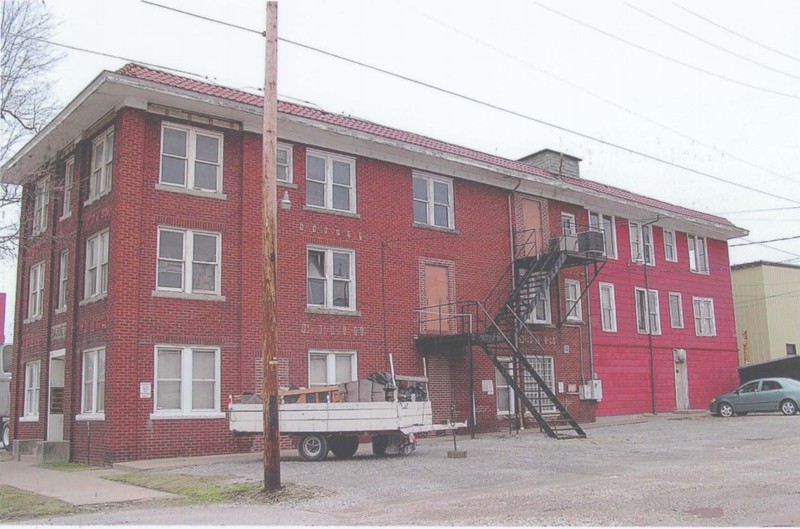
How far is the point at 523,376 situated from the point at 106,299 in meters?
14.4

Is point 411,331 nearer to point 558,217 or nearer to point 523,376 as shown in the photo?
point 523,376

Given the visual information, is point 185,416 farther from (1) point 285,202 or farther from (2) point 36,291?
(2) point 36,291

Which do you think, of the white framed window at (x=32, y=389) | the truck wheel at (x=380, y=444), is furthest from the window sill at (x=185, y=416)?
the white framed window at (x=32, y=389)

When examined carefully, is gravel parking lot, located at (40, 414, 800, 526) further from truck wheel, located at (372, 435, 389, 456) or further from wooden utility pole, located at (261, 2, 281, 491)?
wooden utility pole, located at (261, 2, 281, 491)

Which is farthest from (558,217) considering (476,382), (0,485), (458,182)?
(0,485)

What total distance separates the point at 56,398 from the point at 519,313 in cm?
1518

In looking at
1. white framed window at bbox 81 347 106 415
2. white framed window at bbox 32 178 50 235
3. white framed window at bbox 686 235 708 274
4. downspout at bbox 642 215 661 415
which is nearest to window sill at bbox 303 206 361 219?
white framed window at bbox 81 347 106 415

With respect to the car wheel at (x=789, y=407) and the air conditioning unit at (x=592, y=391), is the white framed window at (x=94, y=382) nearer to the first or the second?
the air conditioning unit at (x=592, y=391)

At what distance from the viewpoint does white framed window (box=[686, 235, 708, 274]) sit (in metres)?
37.6

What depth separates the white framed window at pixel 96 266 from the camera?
2148cm

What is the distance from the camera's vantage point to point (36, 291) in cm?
2619

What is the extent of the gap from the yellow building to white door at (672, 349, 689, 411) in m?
10.8

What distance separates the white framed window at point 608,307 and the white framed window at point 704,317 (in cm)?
608

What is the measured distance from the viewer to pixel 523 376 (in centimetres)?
2827
